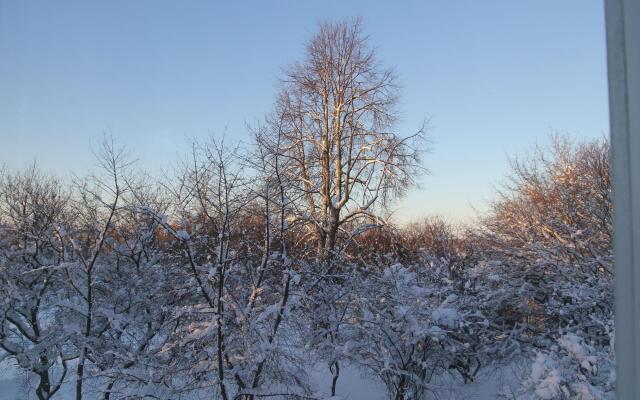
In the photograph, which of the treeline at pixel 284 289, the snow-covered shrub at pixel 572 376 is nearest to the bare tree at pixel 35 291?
the treeline at pixel 284 289

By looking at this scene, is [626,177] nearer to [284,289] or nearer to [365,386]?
[284,289]

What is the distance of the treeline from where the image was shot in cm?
571

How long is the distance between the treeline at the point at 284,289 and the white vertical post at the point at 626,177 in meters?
3.60

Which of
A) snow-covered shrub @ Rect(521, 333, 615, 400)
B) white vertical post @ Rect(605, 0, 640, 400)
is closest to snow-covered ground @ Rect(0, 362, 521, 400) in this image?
snow-covered shrub @ Rect(521, 333, 615, 400)

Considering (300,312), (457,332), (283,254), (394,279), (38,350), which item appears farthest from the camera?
(457,332)

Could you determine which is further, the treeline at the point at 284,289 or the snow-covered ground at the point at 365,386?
the snow-covered ground at the point at 365,386

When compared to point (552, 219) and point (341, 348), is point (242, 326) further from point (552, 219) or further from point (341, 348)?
point (552, 219)

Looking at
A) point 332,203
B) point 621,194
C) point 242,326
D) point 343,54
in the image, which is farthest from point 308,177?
point 621,194

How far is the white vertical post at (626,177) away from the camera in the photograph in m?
0.74

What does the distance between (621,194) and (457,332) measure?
29.0ft

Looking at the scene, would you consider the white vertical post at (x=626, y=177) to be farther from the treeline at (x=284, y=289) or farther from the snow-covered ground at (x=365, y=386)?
the snow-covered ground at (x=365, y=386)

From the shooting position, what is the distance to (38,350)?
7512 millimetres

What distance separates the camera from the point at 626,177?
2.49 feet

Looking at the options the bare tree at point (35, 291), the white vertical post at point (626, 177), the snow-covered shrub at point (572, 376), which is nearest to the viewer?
the white vertical post at point (626, 177)
